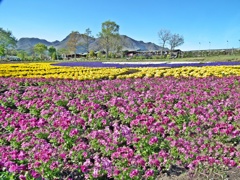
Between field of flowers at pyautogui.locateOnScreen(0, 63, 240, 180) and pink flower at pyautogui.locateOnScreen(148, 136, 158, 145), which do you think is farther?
pink flower at pyautogui.locateOnScreen(148, 136, 158, 145)

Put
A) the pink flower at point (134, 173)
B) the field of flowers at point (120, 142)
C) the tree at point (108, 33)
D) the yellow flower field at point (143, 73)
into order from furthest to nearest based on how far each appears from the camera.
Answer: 1. the tree at point (108, 33)
2. the yellow flower field at point (143, 73)
3. the field of flowers at point (120, 142)
4. the pink flower at point (134, 173)

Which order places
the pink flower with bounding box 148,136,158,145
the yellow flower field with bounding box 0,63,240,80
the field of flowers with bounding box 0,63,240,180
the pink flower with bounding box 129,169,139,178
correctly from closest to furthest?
the pink flower with bounding box 129,169,139,178 → the field of flowers with bounding box 0,63,240,180 → the pink flower with bounding box 148,136,158,145 → the yellow flower field with bounding box 0,63,240,80

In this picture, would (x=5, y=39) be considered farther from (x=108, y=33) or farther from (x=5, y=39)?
(x=108, y=33)

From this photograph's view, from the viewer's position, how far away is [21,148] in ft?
14.7

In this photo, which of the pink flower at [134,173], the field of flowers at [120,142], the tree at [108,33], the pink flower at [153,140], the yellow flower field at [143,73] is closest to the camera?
the pink flower at [134,173]

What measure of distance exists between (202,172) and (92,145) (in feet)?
5.75

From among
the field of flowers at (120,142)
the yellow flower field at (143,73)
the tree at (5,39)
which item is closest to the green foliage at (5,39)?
the tree at (5,39)

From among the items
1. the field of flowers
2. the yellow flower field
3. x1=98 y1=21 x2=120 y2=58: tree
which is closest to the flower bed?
the field of flowers

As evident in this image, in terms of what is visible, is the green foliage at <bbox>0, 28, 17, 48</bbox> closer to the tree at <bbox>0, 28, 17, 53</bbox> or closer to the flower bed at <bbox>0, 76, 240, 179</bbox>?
the tree at <bbox>0, 28, 17, 53</bbox>

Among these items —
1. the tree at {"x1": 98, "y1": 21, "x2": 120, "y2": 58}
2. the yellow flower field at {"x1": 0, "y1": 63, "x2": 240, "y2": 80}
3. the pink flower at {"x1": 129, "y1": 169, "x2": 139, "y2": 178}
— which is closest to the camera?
the pink flower at {"x1": 129, "y1": 169, "x2": 139, "y2": 178}

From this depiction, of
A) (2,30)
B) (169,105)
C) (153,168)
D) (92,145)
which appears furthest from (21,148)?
(2,30)

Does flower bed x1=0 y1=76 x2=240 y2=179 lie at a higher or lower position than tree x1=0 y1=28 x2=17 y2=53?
lower

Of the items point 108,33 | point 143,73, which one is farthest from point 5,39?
point 143,73

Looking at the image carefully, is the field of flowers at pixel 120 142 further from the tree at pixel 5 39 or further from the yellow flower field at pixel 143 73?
the tree at pixel 5 39
